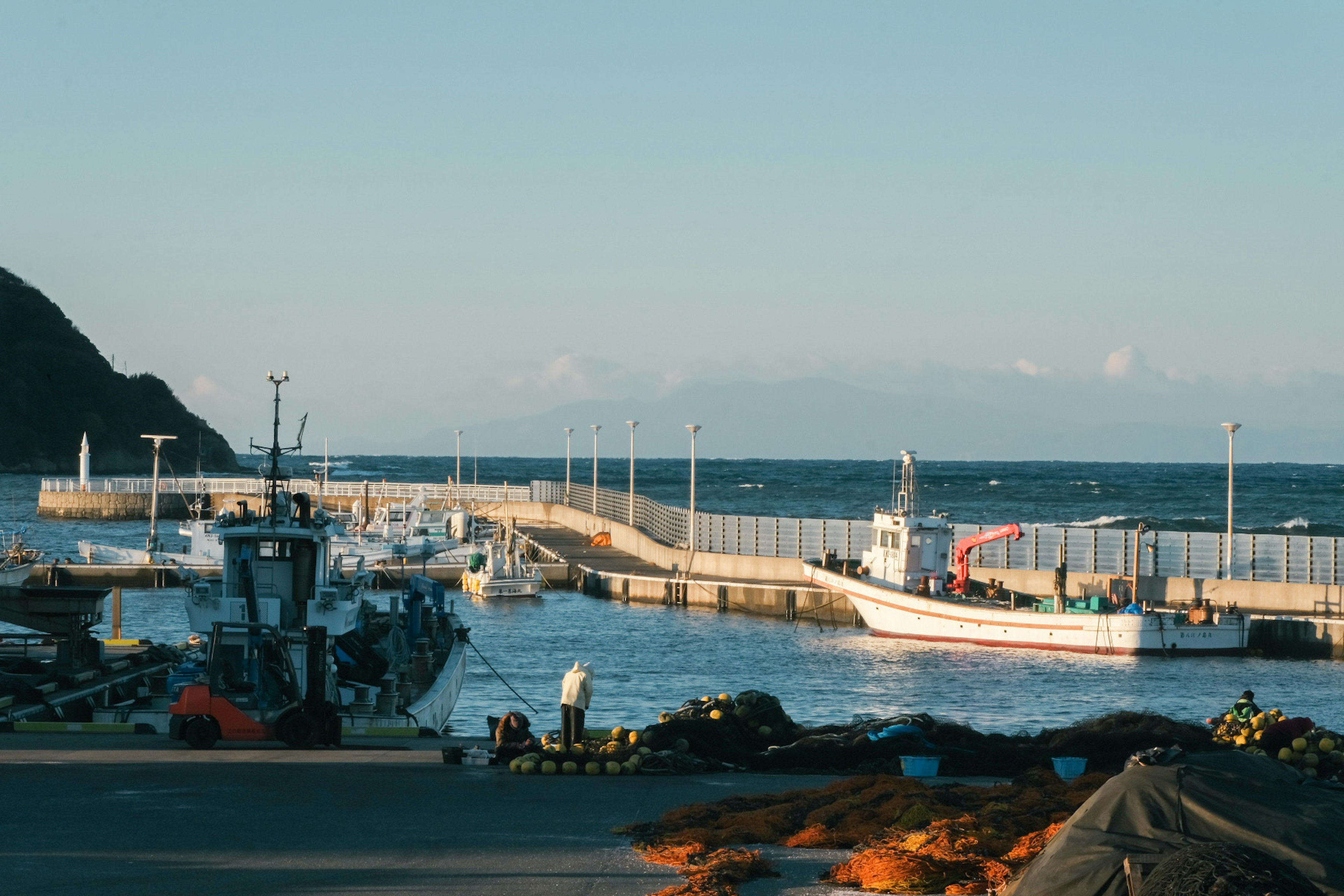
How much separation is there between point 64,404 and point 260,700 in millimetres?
155577

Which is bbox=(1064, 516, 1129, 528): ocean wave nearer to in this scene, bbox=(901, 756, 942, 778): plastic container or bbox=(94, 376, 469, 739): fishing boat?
bbox=(94, 376, 469, 739): fishing boat

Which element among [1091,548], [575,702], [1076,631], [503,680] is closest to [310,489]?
[1091,548]

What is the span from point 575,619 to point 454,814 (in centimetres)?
3172

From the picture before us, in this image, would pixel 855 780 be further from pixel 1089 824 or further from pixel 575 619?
pixel 575 619

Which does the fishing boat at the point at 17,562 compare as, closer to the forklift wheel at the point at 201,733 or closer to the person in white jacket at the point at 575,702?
the forklift wheel at the point at 201,733

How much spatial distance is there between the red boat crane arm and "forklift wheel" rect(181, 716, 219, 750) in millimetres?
29850

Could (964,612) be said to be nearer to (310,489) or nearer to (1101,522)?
(1101,522)

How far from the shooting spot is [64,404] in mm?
160750

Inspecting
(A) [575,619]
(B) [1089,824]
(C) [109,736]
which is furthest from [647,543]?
(B) [1089,824]

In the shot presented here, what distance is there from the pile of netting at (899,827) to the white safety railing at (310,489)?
240 ft

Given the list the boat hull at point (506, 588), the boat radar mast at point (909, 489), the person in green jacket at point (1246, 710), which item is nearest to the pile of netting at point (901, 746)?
the person in green jacket at point (1246, 710)

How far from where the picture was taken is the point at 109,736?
58.3ft

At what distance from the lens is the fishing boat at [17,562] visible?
46406 mm

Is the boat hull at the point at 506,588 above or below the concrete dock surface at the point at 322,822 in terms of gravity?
below
